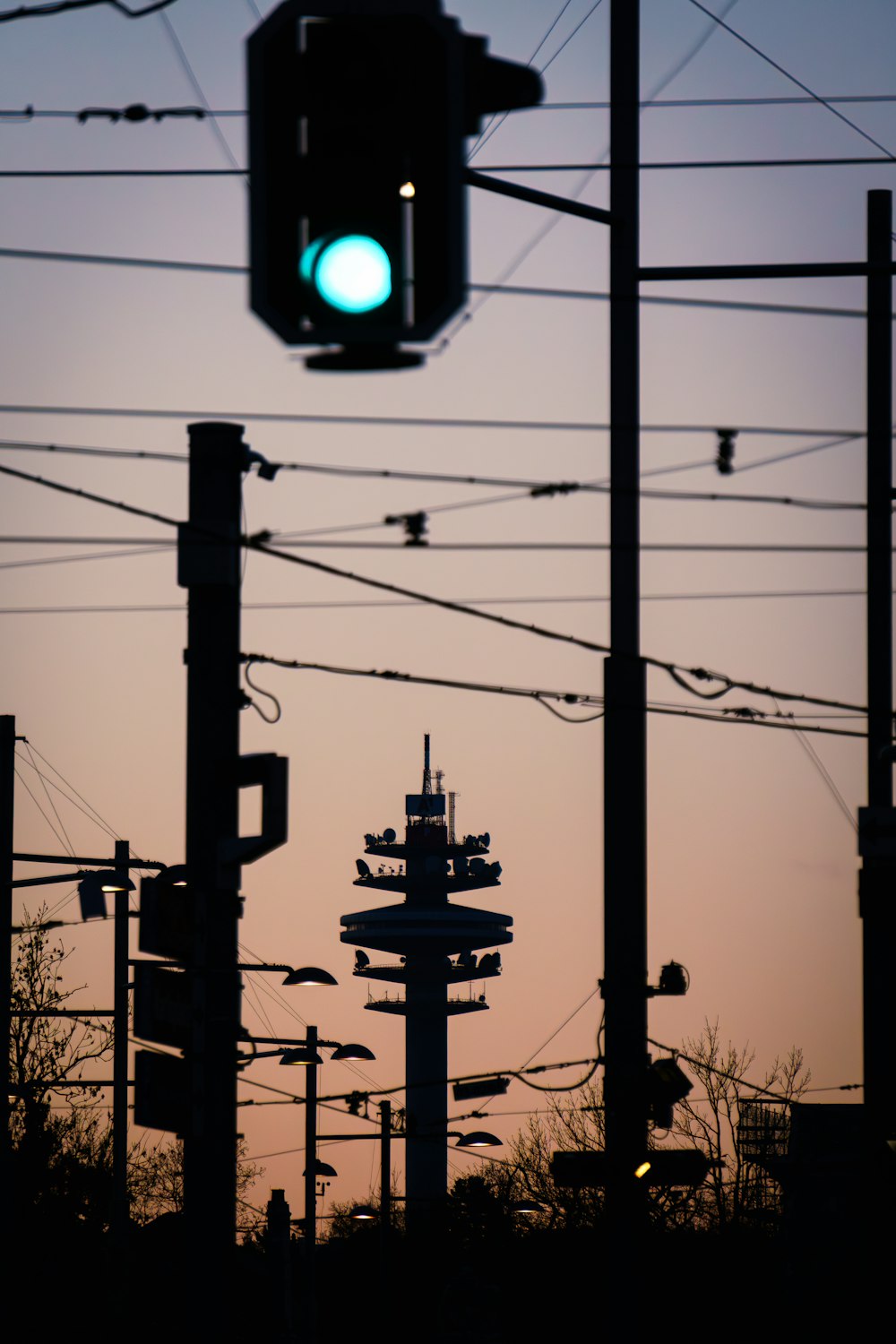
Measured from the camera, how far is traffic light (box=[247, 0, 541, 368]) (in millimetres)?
5746

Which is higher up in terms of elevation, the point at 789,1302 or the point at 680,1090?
the point at 680,1090

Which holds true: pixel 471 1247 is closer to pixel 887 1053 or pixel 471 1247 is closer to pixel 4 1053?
pixel 4 1053

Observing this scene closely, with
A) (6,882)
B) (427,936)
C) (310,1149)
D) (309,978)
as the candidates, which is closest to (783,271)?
(309,978)

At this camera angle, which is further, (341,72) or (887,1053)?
(887,1053)

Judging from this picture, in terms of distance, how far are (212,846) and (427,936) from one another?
152193 mm

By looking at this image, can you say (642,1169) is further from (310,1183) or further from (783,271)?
(310,1183)

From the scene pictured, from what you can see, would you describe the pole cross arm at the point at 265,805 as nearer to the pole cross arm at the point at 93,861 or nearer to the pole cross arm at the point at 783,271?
the pole cross arm at the point at 783,271

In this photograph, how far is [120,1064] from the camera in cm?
3222

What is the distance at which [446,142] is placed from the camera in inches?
228

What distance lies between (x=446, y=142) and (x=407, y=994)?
162645 mm

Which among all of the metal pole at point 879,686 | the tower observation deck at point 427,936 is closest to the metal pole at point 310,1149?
the metal pole at point 879,686

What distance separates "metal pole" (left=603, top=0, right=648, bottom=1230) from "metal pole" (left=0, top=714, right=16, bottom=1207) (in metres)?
13.0

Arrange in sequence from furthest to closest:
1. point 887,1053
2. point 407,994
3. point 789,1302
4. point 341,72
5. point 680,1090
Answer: point 407,994 → point 789,1302 → point 887,1053 → point 680,1090 → point 341,72

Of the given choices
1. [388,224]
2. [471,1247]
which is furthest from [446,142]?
[471,1247]
